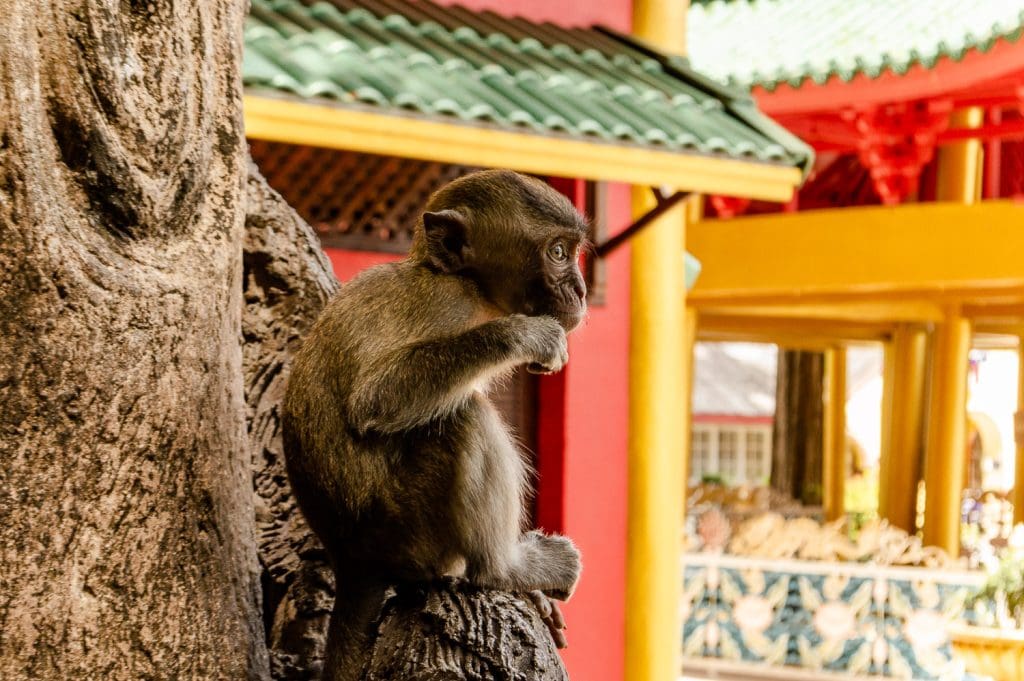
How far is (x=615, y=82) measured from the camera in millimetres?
5965

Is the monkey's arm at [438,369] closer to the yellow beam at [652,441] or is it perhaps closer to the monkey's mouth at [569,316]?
the monkey's mouth at [569,316]

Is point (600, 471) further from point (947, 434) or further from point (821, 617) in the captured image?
point (947, 434)

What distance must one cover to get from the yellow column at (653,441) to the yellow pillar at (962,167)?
6.26m

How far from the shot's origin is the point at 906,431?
16016 mm

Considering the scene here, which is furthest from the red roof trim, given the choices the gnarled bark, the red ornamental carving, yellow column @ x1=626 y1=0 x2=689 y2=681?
the gnarled bark

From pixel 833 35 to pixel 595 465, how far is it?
481 cm

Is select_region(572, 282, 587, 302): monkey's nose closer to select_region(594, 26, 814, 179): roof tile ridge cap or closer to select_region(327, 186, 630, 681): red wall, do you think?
select_region(594, 26, 814, 179): roof tile ridge cap

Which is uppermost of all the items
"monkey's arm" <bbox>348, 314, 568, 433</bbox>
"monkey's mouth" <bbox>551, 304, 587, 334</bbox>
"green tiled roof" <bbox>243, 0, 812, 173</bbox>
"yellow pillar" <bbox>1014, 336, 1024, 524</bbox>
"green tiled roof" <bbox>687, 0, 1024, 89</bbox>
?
"green tiled roof" <bbox>687, 0, 1024, 89</bbox>

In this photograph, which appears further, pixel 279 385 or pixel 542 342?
pixel 279 385

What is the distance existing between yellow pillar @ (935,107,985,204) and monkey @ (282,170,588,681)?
10.9 metres

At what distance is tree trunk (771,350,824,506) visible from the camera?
19.7 m

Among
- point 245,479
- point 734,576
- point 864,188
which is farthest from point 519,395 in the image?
point 864,188

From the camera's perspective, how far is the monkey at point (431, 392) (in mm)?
2043

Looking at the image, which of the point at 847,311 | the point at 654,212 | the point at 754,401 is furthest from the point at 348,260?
the point at 754,401
